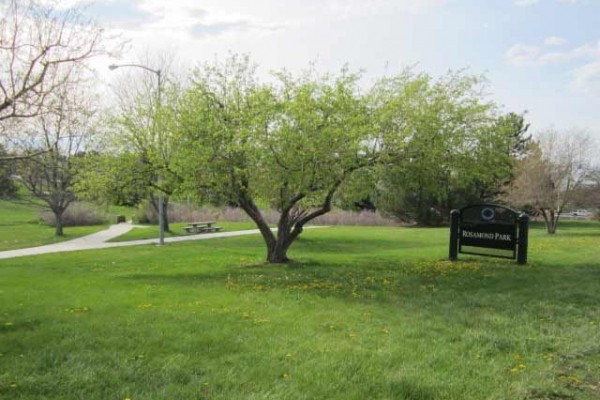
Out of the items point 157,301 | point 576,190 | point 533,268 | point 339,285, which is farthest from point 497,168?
point 576,190

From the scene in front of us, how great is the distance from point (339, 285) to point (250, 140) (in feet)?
13.5

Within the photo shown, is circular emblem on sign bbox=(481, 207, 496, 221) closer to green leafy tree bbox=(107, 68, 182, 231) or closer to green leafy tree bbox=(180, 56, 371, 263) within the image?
green leafy tree bbox=(180, 56, 371, 263)

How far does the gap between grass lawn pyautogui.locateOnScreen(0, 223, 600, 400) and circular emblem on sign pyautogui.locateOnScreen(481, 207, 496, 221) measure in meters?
2.33

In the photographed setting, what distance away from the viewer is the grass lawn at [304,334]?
5152 millimetres

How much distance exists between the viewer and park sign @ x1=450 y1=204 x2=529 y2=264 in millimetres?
15797

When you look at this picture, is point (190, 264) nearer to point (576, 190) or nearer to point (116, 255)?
point (116, 255)

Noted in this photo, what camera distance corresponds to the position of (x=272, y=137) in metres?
13.1

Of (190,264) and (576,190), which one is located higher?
(576,190)

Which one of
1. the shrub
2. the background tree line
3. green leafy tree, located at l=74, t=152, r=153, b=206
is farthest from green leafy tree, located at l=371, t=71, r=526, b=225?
the shrub

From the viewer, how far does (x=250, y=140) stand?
42.9 feet

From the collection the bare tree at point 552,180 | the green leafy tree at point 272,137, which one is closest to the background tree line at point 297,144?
the green leafy tree at point 272,137

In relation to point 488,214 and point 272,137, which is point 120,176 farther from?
point 488,214

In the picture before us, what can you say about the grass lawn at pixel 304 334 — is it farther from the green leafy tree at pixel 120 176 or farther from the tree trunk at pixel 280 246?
the green leafy tree at pixel 120 176

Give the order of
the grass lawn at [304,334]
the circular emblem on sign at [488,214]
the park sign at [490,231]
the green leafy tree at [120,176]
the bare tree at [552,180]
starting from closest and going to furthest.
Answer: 1. the grass lawn at [304,334]
2. the park sign at [490,231]
3. the green leafy tree at [120,176]
4. the circular emblem on sign at [488,214]
5. the bare tree at [552,180]
